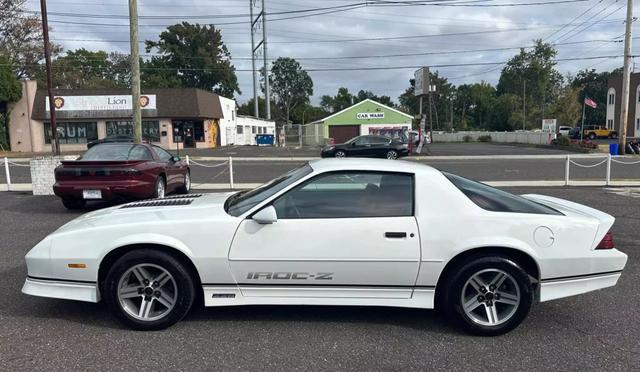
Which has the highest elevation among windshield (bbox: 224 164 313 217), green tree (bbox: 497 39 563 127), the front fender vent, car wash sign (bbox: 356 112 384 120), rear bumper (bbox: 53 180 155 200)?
green tree (bbox: 497 39 563 127)

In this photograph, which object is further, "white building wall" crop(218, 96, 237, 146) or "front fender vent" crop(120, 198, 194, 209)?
"white building wall" crop(218, 96, 237, 146)

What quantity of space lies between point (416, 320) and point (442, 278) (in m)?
0.53

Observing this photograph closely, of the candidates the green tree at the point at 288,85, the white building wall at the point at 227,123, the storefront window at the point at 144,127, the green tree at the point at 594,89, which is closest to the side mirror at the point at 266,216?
the storefront window at the point at 144,127

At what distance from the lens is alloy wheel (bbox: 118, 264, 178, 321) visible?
387cm

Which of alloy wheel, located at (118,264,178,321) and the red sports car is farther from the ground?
the red sports car

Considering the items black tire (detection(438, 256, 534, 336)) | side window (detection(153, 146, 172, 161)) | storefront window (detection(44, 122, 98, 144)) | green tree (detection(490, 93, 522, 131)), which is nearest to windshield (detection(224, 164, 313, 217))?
black tire (detection(438, 256, 534, 336))

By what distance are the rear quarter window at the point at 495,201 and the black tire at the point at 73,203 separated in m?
8.08

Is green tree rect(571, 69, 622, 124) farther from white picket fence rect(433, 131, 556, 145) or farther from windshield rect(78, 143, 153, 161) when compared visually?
windshield rect(78, 143, 153, 161)

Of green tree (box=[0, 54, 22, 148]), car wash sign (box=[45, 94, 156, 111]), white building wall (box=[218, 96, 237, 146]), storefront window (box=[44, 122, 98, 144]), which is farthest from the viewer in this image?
white building wall (box=[218, 96, 237, 146])

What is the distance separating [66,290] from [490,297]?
342 cm

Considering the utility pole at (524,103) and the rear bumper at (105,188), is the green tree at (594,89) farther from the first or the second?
the rear bumper at (105,188)

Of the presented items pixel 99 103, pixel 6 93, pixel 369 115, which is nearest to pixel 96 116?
pixel 99 103

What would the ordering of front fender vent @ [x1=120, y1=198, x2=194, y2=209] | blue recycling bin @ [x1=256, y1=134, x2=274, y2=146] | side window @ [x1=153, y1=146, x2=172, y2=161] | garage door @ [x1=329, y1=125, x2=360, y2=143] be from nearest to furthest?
front fender vent @ [x1=120, y1=198, x2=194, y2=209] → side window @ [x1=153, y1=146, x2=172, y2=161] → blue recycling bin @ [x1=256, y1=134, x2=274, y2=146] → garage door @ [x1=329, y1=125, x2=360, y2=143]

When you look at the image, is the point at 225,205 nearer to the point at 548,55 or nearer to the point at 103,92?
the point at 103,92
